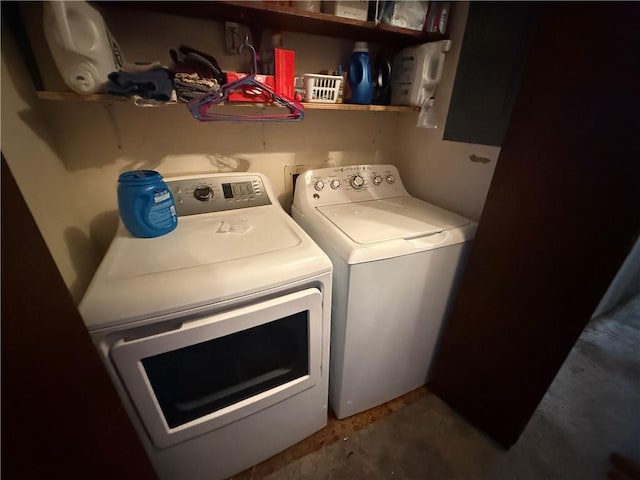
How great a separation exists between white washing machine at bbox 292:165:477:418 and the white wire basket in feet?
1.07

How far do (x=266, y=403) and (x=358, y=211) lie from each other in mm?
871

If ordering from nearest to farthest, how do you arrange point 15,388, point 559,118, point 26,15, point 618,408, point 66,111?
1. point 15,388
2. point 559,118
3. point 26,15
4. point 66,111
5. point 618,408

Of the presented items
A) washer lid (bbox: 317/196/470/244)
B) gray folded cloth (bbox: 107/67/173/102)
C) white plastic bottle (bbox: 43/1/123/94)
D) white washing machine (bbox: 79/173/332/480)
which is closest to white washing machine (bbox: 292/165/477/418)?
washer lid (bbox: 317/196/470/244)

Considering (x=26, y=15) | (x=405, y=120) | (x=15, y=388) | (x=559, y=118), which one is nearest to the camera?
(x=15, y=388)

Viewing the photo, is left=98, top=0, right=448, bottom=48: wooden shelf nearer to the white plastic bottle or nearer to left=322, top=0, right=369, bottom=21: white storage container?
left=322, top=0, right=369, bottom=21: white storage container

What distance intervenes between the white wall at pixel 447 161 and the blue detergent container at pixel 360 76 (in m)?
0.39

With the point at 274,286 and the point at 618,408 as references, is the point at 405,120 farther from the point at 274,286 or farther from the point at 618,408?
the point at 618,408

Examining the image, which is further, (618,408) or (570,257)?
(618,408)

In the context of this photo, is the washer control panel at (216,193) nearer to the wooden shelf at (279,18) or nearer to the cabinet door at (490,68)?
the wooden shelf at (279,18)

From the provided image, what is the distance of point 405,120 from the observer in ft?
5.29

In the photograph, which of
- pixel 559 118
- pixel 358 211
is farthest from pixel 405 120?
pixel 559 118

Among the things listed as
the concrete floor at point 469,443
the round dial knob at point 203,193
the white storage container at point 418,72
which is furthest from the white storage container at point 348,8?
the concrete floor at point 469,443

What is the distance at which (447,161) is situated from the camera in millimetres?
1396

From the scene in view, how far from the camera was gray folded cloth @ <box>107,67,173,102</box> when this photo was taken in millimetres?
834
